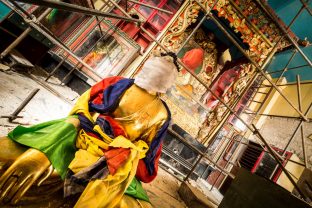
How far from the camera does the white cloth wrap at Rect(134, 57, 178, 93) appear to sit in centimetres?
205

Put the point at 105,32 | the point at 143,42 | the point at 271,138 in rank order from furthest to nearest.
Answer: the point at 271,138
the point at 143,42
the point at 105,32

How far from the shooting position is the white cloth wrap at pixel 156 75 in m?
2.05

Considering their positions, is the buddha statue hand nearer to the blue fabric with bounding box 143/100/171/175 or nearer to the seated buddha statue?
the seated buddha statue

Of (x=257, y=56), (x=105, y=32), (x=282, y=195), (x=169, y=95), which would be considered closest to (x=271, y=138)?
(x=257, y=56)

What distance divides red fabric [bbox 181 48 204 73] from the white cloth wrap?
5.35 metres

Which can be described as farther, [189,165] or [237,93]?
[237,93]

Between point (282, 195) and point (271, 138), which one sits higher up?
point (271, 138)

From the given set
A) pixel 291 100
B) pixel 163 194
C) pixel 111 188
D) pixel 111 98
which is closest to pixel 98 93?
pixel 111 98

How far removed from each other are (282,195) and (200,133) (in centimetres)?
536

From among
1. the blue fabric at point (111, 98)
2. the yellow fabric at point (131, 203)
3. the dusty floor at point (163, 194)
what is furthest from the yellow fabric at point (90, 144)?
the dusty floor at point (163, 194)

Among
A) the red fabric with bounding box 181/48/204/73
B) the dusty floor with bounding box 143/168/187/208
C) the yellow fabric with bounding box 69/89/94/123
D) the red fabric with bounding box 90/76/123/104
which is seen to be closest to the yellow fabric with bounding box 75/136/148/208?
the yellow fabric with bounding box 69/89/94/123

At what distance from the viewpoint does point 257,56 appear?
6.61 meters

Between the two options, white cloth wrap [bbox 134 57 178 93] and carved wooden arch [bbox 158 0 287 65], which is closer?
white cloth wrap [bbox 134 57 178 93]

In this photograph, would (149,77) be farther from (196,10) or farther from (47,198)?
(196,10)
